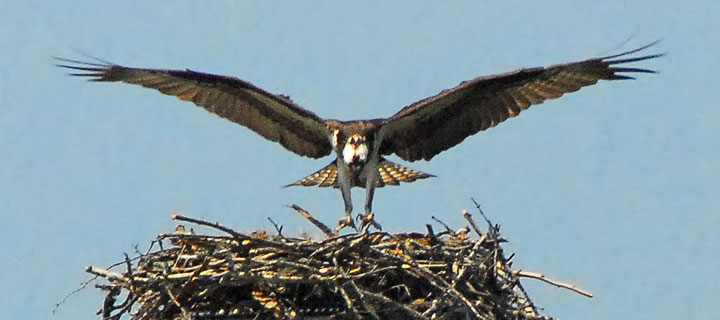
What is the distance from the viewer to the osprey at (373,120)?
12484 millimetres

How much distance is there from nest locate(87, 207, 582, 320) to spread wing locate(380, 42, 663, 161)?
256 cm

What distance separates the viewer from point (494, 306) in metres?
10.0

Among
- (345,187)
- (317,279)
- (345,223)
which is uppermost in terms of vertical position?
(345,187)

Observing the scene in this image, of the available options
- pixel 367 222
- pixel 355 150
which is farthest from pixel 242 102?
pixel 367 222

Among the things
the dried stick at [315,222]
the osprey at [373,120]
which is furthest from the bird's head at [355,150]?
the dried stick at [315,222]

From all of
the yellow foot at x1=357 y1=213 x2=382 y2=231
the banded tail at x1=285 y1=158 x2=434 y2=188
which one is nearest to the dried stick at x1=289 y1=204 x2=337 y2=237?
the yellow foot at x1=357 y1=213 x2=382 y2=231

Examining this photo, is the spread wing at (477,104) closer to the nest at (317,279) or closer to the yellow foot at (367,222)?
the yellow foot at (367,222)

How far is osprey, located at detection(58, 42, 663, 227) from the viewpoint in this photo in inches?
492

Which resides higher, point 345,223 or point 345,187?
point 345,187

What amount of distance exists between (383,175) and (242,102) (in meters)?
1.34

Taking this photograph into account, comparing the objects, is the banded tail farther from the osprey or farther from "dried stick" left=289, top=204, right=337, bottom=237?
"dried stick" left=289, top=204, right=337, bottom=237

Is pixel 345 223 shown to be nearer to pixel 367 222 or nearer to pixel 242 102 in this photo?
pixel 367 222

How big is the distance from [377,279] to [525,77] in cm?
308

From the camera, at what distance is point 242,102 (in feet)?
42.6
